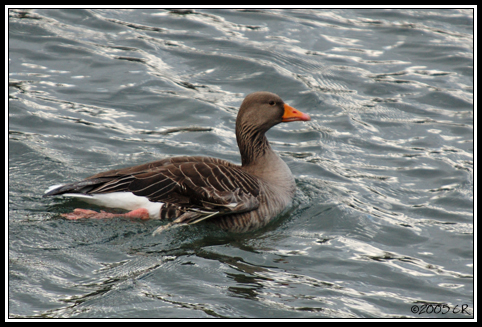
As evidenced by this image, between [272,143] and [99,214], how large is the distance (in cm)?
424

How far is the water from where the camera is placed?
613 centimetres

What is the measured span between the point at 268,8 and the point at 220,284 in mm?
10416

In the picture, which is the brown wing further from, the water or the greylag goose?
the water

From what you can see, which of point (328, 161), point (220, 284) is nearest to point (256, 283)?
point (220, 284)

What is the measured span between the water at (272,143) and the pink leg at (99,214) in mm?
105

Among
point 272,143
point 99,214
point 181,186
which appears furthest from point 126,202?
point 272,143

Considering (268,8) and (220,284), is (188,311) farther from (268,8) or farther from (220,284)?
(268,8)

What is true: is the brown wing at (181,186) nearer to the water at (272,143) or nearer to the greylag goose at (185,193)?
the greylag goose at (185,193)

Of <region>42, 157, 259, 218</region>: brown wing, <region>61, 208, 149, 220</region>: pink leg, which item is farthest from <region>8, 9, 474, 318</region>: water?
<region>42, 157, 259, 218</region>: brown wing

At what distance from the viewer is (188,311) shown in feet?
18.5

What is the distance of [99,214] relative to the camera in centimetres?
720

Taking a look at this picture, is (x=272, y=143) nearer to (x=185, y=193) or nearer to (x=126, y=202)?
(x=185, y=193)

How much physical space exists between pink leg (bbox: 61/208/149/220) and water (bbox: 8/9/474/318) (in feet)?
0.34

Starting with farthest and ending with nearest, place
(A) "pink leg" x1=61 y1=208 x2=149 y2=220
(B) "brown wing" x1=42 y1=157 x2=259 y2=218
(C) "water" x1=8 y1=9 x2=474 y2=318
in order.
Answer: (B) "brown wing" x1=42 y1=157 x2=259 y2=218
(A) "pink leg" x1=61 y1=208 x2=149 y2=220
(C) "water" x1=8 y1=9 x2=474 y2=318
